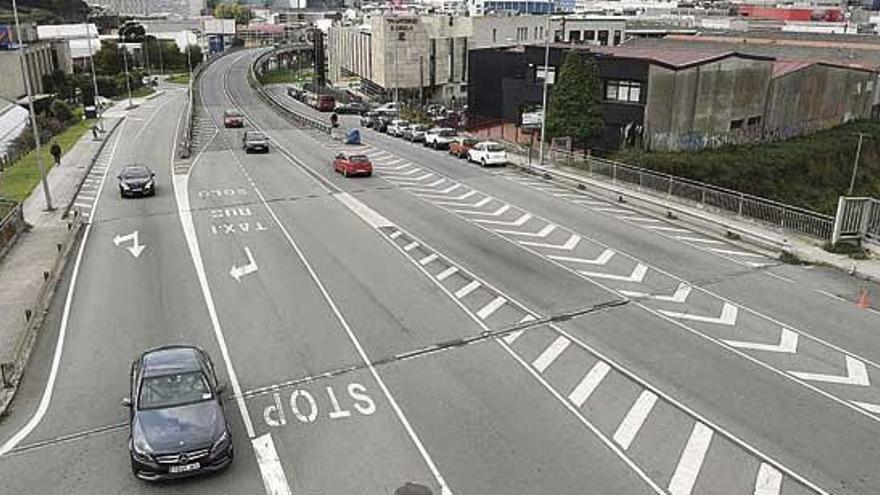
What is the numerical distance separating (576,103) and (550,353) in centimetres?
3117

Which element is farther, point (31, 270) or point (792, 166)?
point (792, 166)

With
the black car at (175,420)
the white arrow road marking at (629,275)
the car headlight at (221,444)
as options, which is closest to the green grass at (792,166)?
the white arrow road marking at (629,275)

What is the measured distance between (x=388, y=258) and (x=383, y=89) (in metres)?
85.4

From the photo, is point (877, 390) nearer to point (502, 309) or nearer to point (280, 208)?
point (502, 309)

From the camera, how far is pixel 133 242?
28141 millimetres

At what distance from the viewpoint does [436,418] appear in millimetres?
15094

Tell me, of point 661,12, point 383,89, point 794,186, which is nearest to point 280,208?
point 794,186

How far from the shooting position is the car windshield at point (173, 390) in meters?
13.6

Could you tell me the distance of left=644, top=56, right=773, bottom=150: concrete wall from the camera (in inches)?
1930

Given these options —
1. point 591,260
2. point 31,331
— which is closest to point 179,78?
point 591,260

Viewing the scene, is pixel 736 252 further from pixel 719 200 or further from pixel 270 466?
pixel 270 466

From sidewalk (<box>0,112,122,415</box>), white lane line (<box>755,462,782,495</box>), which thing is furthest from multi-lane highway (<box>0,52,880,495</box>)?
sidewalk (<box>0,112,122,415</box>)

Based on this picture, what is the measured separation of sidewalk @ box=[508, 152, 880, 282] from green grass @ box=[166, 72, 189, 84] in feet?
352

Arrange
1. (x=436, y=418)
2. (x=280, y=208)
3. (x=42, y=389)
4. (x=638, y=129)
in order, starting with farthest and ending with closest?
1. (x=638, y=129)
2. (x=280, y=208)
3. (x=42, y=389)
4. (x=436, y=418)
